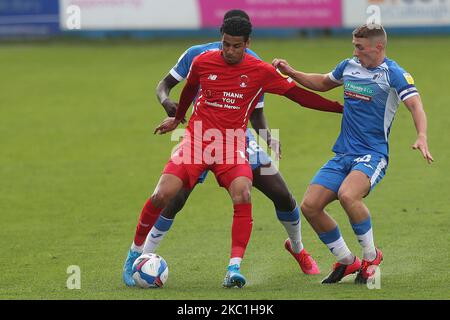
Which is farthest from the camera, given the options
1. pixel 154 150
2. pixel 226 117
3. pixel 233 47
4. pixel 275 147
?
pixel 154 150

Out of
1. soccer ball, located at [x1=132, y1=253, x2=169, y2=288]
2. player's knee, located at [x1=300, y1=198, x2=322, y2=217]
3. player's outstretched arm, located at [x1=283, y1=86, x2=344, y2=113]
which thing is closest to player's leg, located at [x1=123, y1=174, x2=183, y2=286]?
soccer ball, located at [x1=132, y1=253, x2=169, y2=288]

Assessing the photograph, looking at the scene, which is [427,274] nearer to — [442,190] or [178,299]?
[178,299]

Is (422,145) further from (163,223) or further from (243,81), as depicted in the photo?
(163,223)

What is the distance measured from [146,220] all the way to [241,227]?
97 cm

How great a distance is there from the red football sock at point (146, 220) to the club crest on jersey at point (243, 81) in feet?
4.56

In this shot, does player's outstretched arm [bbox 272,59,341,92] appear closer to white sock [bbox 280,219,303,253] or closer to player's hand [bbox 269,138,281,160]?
player's hand [bbox 269,138,281,160]

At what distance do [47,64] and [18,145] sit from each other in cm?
946

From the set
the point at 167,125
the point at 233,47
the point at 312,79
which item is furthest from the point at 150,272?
the point at 312,79

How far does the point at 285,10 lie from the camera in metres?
31.3

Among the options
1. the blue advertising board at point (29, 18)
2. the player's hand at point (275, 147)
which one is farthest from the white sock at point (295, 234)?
the blue advertising board at point (29, 18)

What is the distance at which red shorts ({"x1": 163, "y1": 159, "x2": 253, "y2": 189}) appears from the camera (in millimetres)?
9681

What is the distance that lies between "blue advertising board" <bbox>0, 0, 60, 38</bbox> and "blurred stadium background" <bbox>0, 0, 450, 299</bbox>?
0.06m

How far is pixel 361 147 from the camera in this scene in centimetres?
991

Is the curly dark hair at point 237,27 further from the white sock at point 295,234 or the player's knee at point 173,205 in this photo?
the white sock at point 295,234
